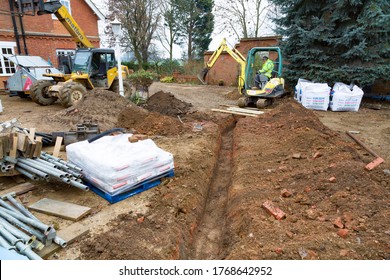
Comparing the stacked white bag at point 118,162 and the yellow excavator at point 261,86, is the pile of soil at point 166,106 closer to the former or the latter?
the yellow excavator at point 261,86

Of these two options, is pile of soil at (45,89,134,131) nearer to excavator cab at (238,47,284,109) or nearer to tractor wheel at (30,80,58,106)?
tractor wheel at (30,80,58,106)

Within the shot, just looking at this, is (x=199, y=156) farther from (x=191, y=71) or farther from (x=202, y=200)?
(x=191, y=71)

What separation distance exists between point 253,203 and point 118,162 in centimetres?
206

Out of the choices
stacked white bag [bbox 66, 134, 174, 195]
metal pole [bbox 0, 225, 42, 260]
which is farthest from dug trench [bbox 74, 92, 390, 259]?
metal pole [bbox 0, 225, 42, 260]

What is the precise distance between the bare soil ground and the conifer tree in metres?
→ 4.20

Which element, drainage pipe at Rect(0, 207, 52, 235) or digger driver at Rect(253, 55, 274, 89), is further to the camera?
digger driver at Rect(253, 55, 274, 89)

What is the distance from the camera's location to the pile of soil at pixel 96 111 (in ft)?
25.9

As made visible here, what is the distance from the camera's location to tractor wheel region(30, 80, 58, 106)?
1018 centimetres

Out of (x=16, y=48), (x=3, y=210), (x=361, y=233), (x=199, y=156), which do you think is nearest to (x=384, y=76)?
(x=199, y=156)

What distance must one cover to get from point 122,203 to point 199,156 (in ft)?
7.22

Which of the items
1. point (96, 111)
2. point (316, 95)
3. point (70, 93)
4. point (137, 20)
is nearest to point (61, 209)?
point (96, 111)

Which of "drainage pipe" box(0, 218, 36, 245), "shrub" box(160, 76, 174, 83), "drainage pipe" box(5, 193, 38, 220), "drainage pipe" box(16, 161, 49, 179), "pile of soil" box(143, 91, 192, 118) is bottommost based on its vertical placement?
"drainage pipe" box(5, 193, 38, 220)

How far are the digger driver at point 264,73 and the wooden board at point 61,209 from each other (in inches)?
316

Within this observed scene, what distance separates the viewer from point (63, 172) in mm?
3975
